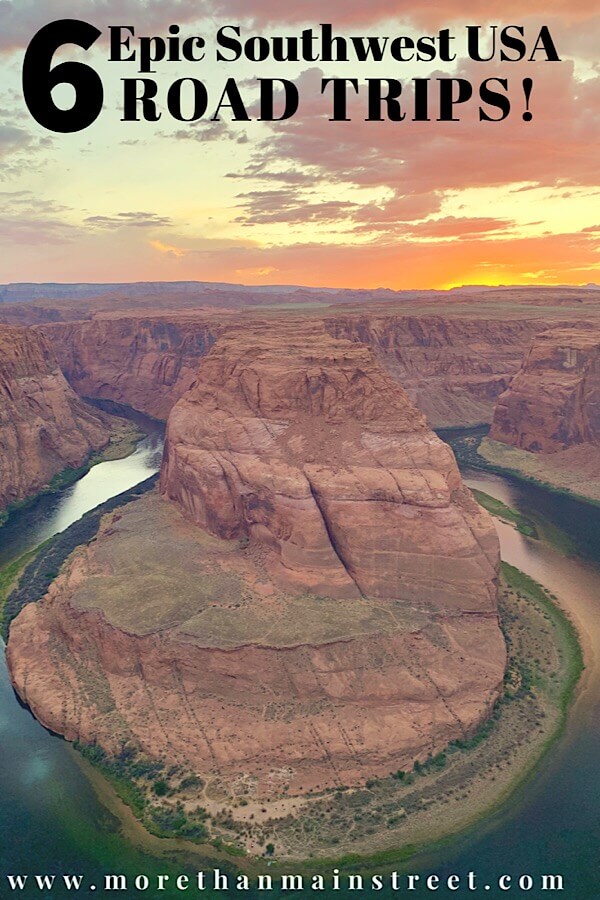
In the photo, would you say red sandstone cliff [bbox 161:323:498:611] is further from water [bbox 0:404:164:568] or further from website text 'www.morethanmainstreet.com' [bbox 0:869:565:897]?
water [bbox 0:404:164:568]

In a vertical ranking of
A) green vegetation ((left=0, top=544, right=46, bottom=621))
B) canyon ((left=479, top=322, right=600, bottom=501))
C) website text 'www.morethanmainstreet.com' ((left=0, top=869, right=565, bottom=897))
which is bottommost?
website text 'www.morethanmainstreet.com' ((left=0, top=869, right=565, bottom=897))

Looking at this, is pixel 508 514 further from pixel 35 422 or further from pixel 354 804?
pixel 35 422

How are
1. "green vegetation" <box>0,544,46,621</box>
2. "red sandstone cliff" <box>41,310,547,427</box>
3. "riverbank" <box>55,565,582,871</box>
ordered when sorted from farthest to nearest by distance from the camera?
1. "red sandstone cliff" <box>41,310,547,427</box>
2. "green vegetation" <box>0,544,46,621</box>
3. "riverbank" <box>55,565,582,871</box>

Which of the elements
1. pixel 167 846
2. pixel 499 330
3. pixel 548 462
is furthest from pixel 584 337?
pixel 167 846

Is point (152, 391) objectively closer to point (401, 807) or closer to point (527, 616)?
point (527, 616)

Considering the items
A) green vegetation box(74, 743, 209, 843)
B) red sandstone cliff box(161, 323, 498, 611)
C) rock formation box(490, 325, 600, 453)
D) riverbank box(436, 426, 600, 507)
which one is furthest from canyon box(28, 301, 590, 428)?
green vegetation box(74, 743, 209, 843)

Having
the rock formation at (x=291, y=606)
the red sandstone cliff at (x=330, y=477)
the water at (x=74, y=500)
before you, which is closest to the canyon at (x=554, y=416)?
the red sandstone cliff at (x=330, y=477)
